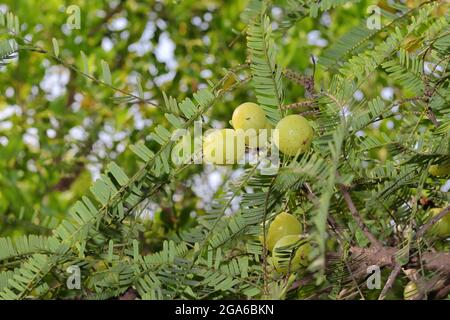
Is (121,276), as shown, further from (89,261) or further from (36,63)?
(36,63)

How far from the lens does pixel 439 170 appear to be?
2.26 feet

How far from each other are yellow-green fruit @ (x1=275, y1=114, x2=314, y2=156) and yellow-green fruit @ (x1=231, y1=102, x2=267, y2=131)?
37 millimetres

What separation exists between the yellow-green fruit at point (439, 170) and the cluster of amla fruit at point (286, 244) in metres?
0.16

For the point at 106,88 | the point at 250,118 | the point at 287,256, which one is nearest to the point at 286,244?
the point at 287,256

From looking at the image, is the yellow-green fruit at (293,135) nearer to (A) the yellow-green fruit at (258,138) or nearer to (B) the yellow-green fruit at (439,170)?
(A) the yellow-green fruit at (258,138)

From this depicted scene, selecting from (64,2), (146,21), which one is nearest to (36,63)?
(64,2)

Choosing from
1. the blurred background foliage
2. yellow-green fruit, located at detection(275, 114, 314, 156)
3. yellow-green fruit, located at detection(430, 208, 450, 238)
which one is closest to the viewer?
yellow-green fruit, located at detection(275, 114, 314, 156)

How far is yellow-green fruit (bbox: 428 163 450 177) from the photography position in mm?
682

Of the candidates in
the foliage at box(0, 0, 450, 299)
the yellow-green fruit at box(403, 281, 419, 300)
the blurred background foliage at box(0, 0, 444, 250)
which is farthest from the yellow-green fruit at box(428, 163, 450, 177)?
the blurred background foliage at box(0, 0, 444, 250)

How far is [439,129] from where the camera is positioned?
60 cm

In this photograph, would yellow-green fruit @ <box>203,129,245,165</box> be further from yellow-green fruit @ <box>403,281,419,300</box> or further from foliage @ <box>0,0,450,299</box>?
yellow-green fruit @ <box>403,281,419,300</box>

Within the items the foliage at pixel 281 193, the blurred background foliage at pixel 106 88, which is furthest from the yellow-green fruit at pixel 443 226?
→ the blurred background foliage at pixel 106 88

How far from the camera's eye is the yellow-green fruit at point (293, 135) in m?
0.57
